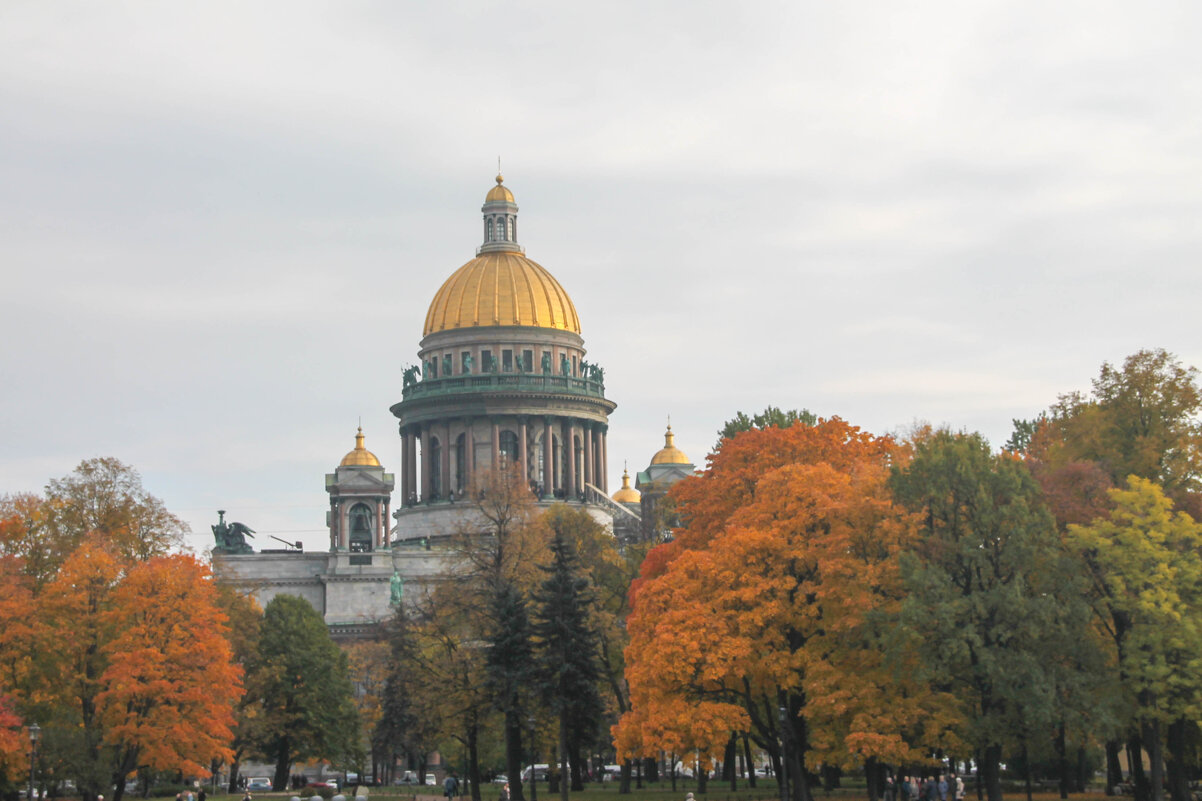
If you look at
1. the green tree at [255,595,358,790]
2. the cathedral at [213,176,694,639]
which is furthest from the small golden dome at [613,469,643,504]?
the green tree at [255,595,358,790]

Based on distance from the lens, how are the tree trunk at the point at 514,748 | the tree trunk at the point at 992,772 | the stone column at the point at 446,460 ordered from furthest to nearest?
1. the stone column at the point at 446,460
2. the tree trunk at the point at 514,748
3. the tree trunk at the point at 992,772

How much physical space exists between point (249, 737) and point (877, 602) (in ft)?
138

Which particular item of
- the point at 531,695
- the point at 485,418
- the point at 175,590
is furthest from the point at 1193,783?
the point at 485,418

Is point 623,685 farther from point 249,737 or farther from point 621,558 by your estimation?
point 249,737

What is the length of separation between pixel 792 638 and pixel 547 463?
272ft

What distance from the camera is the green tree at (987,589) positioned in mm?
53031

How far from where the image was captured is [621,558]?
90875 millimetres

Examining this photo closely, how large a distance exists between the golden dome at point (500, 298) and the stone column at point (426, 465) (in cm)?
860

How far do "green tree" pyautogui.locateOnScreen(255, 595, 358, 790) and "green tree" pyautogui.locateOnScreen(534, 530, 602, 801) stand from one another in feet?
92.3

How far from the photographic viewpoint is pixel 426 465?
144500 mm

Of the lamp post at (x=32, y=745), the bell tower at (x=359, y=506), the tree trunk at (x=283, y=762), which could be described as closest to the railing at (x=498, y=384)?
the bell tower at (x=359, y=506)

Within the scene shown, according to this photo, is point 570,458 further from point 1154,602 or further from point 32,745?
point 1154,602


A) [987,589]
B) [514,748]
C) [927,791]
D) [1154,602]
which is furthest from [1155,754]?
[514,748]

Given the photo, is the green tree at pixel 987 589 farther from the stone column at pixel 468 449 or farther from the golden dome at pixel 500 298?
A: the golden dome at pixel 500 298
